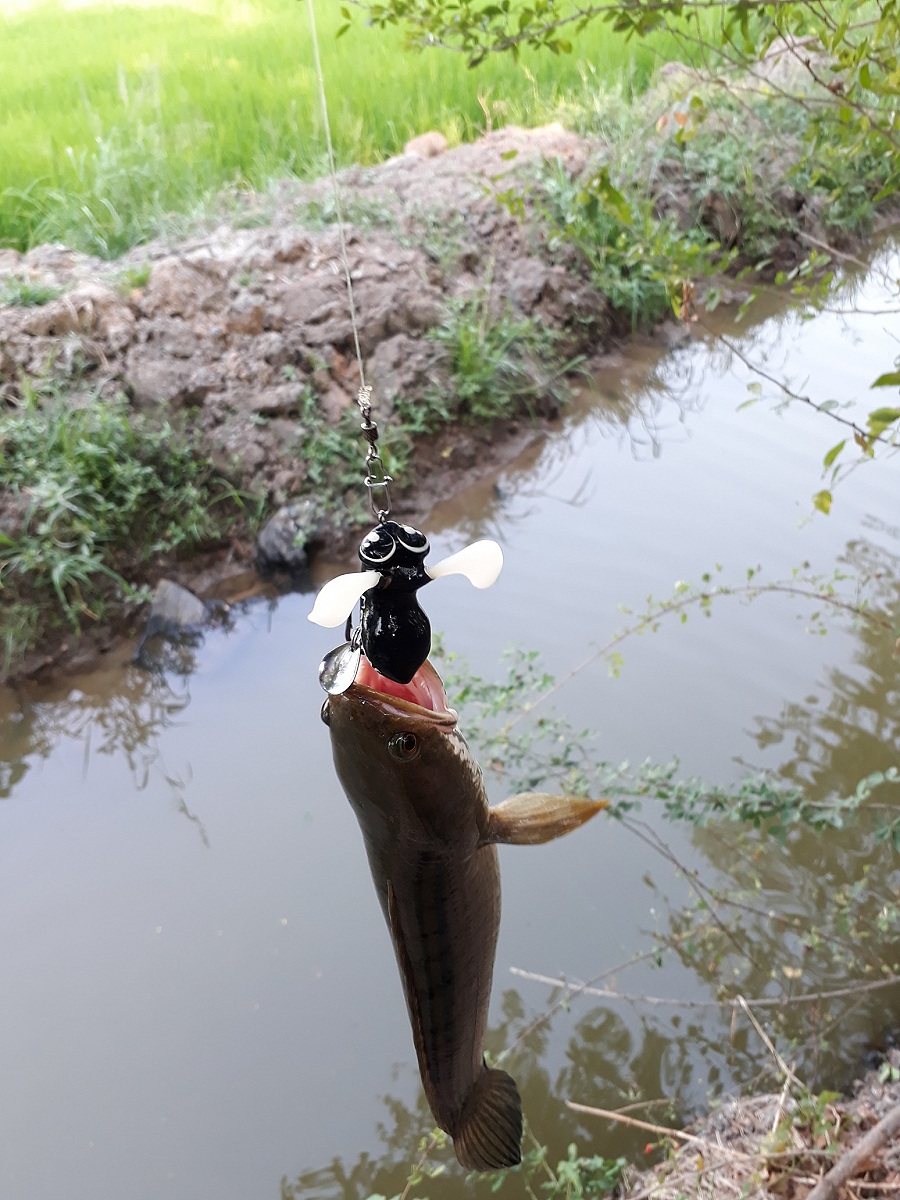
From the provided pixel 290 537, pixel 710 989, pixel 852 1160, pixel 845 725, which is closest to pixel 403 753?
pixel 852 1160

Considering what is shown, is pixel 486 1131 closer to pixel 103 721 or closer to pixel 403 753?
pixel 403 753

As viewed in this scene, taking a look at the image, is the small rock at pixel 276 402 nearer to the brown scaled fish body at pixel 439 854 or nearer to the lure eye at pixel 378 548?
the brown scaled fish body at pixel 439 854

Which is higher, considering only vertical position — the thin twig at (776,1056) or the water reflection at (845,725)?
the thin twig at (776,1056)

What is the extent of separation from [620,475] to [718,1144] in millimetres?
3354

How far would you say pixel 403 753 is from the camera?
99 cm

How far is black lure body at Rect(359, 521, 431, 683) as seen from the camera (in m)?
0.90

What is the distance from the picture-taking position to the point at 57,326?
4691mm

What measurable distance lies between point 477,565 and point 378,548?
11 centimetres

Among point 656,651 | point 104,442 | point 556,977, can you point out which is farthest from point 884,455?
point 104,442

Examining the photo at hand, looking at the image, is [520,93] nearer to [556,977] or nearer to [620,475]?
[620,475]

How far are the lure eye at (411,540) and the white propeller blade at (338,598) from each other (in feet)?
0.18

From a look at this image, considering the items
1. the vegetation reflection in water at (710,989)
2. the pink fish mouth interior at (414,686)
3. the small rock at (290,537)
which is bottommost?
the vegetation reflection in water at (710,989)

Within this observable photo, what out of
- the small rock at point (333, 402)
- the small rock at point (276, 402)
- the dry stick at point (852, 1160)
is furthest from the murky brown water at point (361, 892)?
the small rock at point (276, 402)

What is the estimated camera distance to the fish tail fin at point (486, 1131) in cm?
141
